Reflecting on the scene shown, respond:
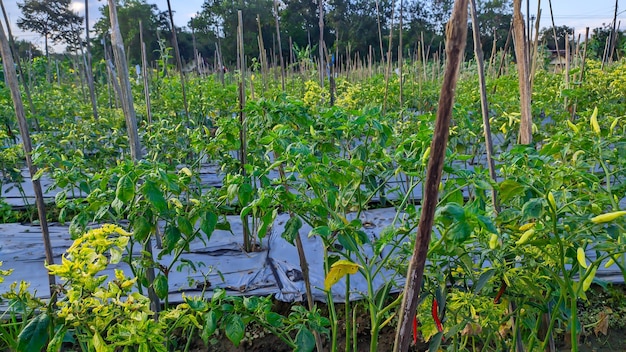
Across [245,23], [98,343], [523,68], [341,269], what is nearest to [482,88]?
[523,68]

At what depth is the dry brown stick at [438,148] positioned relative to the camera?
28.8 inches

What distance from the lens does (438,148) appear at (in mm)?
805

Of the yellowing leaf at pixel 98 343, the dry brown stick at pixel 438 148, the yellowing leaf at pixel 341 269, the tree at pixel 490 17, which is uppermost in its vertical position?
the tree at pixel 490 17

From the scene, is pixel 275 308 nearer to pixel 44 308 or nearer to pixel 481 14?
pixel 44 308

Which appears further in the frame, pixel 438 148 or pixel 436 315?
pixel 436 315

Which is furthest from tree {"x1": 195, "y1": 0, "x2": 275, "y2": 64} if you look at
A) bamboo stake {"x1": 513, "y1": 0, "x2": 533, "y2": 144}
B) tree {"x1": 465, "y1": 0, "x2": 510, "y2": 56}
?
bamboo stake {"x1": 513, "y1": 0, "x2": 533, "y2": 144}

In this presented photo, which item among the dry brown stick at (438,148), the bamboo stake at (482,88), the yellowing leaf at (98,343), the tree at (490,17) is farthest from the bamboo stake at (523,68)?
the tree at (490,17)

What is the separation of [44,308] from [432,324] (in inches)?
48.4

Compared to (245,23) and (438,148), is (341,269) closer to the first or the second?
(438,148)

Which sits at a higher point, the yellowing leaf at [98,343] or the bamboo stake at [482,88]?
the bamboo stake at [482,88]

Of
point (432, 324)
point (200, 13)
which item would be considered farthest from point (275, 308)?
point (200, 13)

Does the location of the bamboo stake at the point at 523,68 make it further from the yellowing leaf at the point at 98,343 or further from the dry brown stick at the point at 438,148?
the yellowing leaf at the point at 98,343

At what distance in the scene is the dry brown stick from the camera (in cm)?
73

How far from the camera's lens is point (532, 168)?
1.45 m
